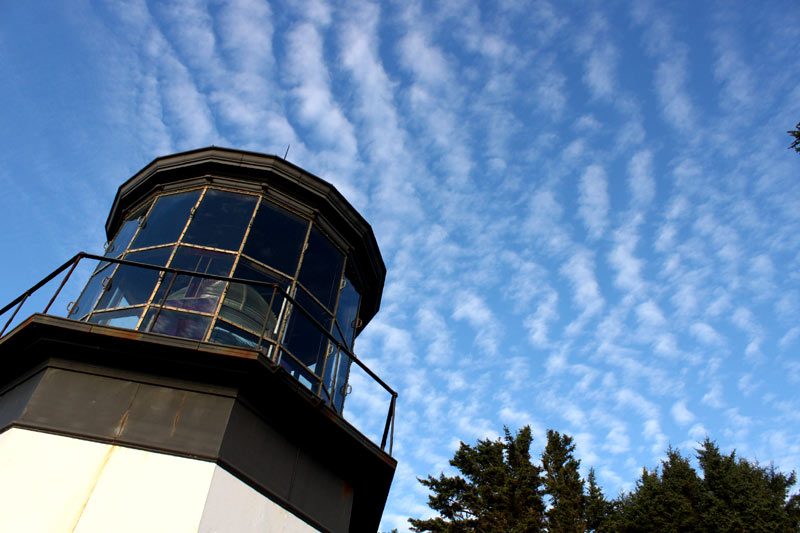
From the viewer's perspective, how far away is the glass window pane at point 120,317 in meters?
6.96

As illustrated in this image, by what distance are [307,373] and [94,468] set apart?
9.54ft

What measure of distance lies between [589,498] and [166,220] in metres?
31.4

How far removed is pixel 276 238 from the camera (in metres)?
8.52

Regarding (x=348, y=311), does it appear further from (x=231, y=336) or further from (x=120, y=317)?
(x=120, y=317)

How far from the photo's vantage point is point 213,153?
909 centimetres

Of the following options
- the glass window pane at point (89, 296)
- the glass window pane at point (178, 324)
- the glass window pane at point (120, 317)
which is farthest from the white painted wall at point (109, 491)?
the glass window pane at point (89, 296)

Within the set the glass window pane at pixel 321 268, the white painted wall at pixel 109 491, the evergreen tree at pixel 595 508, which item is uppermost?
the evergreen tree at pixel 595 508

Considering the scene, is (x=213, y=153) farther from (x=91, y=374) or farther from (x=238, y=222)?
(x=91, y=374)

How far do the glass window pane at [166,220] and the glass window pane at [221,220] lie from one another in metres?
0.20

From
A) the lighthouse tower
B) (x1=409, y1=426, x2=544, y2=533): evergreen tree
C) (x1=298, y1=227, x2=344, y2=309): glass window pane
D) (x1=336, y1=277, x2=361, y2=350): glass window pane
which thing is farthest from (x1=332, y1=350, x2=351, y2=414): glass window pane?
(x1=409, y1=426, x2=544, y2=533): evergreen tree

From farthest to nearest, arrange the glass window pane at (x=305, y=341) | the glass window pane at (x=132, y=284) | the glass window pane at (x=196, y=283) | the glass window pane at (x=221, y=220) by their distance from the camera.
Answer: the glass window pane at (x=221, y=220) < the glass window pane at (x=305, y=341) < the glass window pane at (x=132, y=284) < the glass window pane at (x=196, y=283)

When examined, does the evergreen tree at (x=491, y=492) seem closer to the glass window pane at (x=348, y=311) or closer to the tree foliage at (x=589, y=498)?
the tree foliage at (x=589, y=498)

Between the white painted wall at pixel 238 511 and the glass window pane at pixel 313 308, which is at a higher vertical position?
the glass window pane at pixel 313 308

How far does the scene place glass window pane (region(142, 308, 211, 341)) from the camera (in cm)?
682
